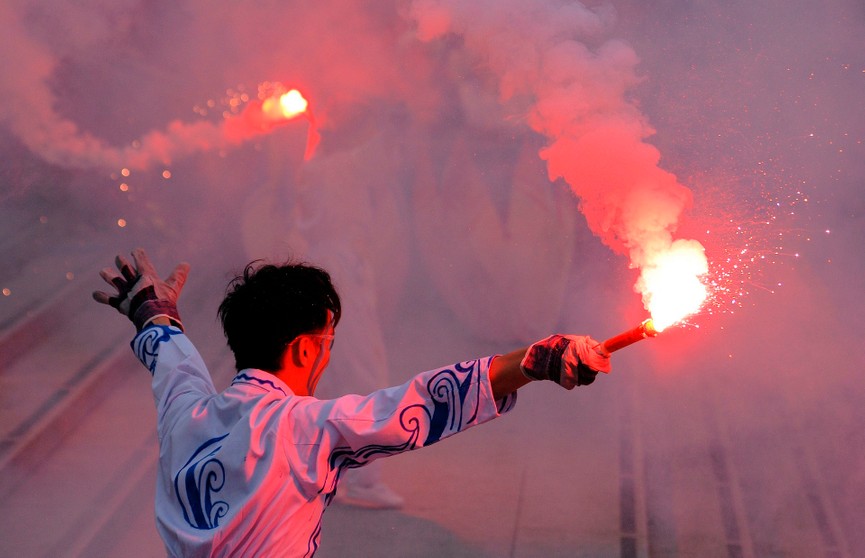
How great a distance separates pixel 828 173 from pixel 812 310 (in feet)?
2.49

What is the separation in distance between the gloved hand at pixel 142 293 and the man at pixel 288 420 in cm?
44

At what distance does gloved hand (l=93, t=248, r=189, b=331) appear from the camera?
233 centimetres

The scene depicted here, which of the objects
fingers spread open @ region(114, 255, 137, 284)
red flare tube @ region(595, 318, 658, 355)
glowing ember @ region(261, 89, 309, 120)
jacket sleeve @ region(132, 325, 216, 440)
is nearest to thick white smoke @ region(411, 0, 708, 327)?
red flare tube @ region(595, 318, 658, 355)

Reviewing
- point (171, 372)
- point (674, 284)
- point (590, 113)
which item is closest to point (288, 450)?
point (171, 372)

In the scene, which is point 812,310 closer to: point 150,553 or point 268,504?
point 150,553

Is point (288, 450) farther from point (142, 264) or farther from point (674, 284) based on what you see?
point (674, 284)

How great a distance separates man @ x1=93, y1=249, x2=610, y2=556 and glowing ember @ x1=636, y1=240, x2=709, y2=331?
1.47 feet

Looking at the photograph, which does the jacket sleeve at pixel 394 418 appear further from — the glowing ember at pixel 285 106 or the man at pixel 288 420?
the glowing ember at pixel 285 106

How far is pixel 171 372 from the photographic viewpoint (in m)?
2.09

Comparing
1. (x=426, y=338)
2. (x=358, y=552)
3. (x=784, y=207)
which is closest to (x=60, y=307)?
(x=426, y=338)

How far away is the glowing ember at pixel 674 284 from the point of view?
210 centimetres

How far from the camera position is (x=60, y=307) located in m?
6.22

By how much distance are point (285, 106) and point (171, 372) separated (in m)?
4.35

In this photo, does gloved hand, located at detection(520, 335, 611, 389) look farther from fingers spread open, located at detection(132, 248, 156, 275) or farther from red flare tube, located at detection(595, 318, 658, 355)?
fingers spread open, located at detection(132, 248, 156, 275)
